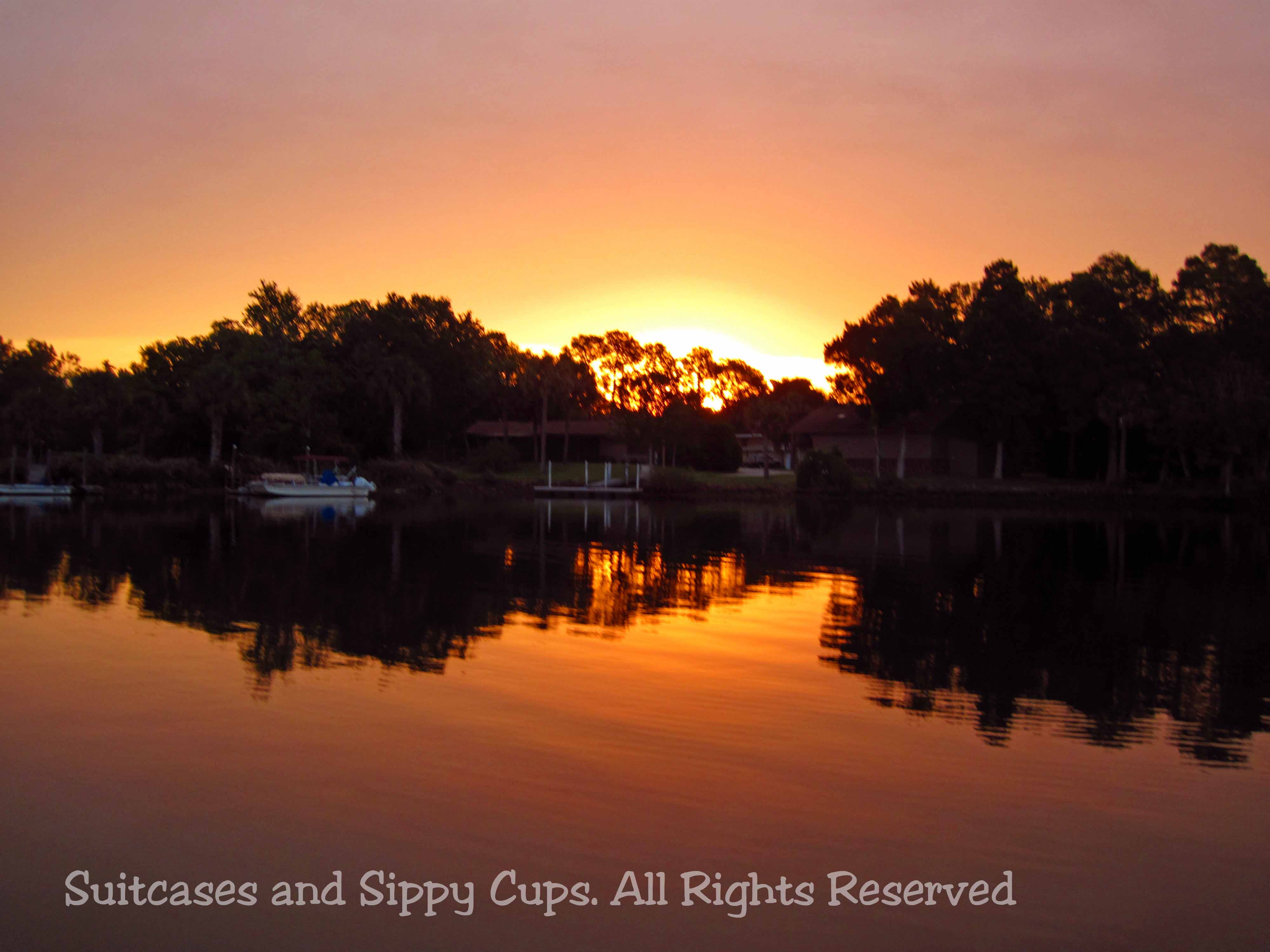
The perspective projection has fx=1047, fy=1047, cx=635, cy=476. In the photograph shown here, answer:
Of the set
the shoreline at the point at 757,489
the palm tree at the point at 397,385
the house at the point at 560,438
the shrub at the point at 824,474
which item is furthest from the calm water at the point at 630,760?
the house at the point at 560,438

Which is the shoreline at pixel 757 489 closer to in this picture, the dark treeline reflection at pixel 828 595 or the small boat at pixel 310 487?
the small boat at pixel 310 487

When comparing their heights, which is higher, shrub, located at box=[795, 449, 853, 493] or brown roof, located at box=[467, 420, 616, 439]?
brown roof, located at box=[467, 420, 616, 439]

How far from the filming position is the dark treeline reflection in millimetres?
11617

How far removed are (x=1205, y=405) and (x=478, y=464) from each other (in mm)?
49615

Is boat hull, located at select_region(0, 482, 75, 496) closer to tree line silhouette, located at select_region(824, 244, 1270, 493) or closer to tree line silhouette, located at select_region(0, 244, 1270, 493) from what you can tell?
tree line silhouette, located at select_region(0, 244, 1270, 493)

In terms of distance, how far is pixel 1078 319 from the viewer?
2702 inches

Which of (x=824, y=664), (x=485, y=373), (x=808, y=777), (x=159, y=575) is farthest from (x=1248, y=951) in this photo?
(x=485, y=373)

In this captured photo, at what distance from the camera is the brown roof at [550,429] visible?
89.9 m

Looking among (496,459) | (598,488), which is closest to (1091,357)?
(598,488)

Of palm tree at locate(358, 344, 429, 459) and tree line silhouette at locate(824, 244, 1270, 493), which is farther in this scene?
palm tree at locate(358, 344, 429, 459)

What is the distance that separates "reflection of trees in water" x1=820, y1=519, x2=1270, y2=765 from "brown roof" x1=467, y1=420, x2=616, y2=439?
208 ft

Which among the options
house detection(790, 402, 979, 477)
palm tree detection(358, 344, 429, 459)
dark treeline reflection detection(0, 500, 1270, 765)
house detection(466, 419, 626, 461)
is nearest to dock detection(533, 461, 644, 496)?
palm tree detection(358, 344, 429, 459)

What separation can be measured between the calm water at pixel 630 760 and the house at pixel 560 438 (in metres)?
70.4

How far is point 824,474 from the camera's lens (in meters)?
67.8
